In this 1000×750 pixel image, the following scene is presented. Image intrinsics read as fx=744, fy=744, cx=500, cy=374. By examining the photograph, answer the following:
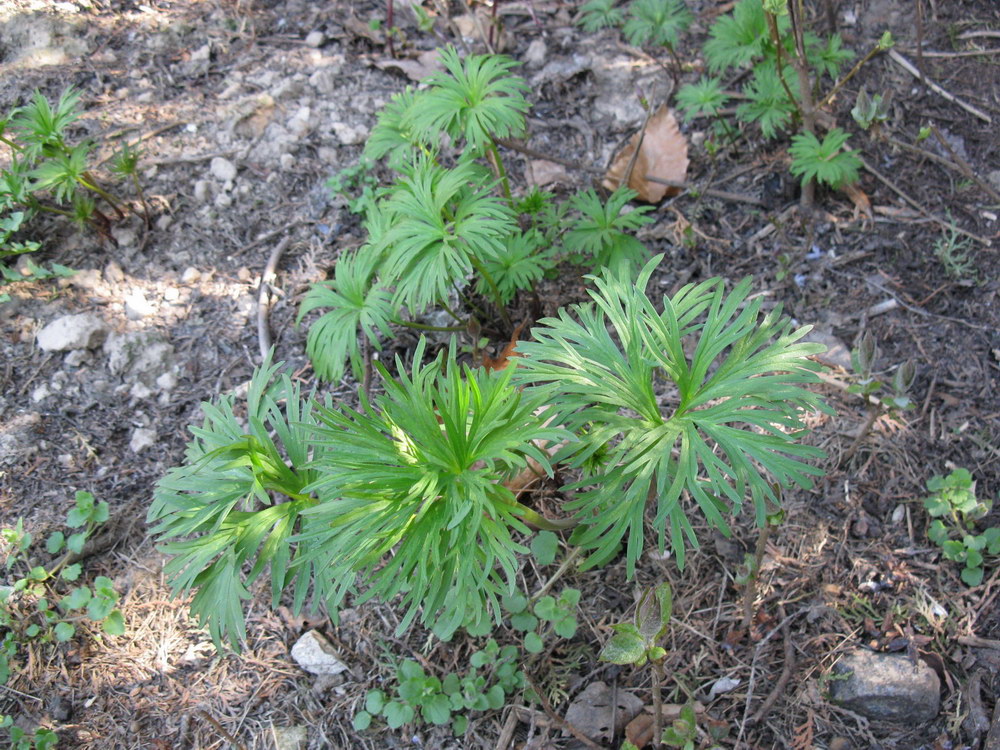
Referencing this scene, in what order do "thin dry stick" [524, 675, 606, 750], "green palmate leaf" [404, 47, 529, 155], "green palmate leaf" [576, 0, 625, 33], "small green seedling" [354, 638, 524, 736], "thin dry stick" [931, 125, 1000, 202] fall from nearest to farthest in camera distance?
"thin dry stick" [524, 675, 606, 750] → "small green seedling" [354, 638, 524, 736] → "green palmate leaf" [404, 47, 529, 155] → "thin dry stick" [931, 125, 1000, 202] → "green palmate leaf" [576, 0, 625, 33]

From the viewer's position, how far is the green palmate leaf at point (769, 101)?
3.28m

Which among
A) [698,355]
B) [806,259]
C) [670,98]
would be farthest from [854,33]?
[698,355]

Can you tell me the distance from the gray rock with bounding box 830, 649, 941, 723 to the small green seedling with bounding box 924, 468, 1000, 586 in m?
0.38

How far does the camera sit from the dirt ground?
2305mm

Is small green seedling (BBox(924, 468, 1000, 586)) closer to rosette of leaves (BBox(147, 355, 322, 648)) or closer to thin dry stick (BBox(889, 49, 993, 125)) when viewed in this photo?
thin dry stick (BBox(889, 49, 993, 125))

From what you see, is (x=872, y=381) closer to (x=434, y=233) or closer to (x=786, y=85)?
(x=786, y=85)

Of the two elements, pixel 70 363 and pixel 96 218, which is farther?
pixel 96 218

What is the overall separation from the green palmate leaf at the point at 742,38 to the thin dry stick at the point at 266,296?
7.16 ft

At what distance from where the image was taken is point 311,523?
184 centimetres

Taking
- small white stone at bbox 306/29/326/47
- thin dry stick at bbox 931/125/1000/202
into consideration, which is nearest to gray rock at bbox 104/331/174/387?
small white stone at bbox 306/29/326/47

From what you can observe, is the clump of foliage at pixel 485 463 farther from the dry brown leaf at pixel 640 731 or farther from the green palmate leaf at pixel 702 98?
the green palmate leaf at pixel 702 98

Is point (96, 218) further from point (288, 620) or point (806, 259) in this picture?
point (806, 259)

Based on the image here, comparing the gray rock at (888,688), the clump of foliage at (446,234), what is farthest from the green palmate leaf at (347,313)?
the gray rock at (888,688)

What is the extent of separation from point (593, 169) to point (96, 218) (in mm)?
2302
